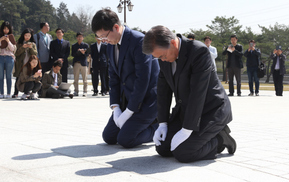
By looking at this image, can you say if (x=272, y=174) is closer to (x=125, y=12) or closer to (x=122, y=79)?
(x=122, y=79)

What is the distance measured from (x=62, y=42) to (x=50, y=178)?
10285mm

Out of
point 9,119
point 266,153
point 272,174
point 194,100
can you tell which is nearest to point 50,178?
point 194,100

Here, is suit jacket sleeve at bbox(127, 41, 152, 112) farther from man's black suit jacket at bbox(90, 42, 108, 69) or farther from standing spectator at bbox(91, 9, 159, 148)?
man's black suit jacket at bbox(90, 42, 108, 69)

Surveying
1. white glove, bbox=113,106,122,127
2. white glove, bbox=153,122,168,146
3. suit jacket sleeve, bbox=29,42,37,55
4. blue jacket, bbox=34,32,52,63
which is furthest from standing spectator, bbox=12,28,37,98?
white glove, bbox=153,122,168,146

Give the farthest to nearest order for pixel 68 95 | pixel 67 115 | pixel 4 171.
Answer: pixel 68 95 < pixel 67 115 < pixel 4 171

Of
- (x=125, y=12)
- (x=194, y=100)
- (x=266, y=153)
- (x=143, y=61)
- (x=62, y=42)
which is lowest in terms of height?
(x=266, y=153)

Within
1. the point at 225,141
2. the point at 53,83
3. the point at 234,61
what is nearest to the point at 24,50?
the point at 53,83

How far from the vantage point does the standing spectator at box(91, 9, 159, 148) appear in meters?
4.29

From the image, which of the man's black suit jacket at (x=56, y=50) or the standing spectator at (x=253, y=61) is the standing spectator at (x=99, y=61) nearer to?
the man's black suit jacket at (x=56, y=50)

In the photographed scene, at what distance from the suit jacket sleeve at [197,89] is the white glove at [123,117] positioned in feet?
3.45

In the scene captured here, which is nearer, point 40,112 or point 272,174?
point 272,174

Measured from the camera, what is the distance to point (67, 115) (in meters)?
7.70

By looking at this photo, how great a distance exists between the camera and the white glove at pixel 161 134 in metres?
3.81

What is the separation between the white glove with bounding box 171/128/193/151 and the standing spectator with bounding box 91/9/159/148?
32.3 inches
